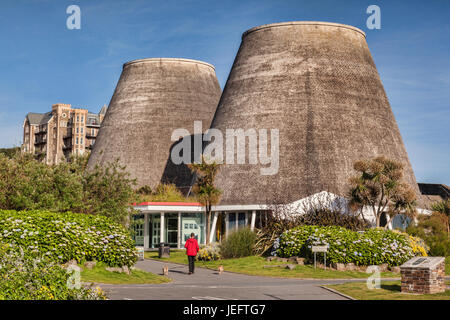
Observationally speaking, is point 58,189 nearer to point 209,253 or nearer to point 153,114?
point 209,253

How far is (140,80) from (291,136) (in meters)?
25.8

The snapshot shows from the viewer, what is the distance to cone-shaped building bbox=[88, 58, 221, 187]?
62.8 m

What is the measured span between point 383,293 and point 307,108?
102 feet

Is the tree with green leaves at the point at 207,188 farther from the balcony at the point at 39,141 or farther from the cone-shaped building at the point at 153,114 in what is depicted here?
the balcony at the point at 39,141

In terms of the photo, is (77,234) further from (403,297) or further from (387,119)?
(387,119)

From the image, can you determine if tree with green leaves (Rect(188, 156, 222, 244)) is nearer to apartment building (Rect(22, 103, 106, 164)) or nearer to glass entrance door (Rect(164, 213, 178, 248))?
glass entrance door (Rect(164, 213, 178, 248))

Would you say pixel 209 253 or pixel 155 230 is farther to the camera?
pixel 155 230

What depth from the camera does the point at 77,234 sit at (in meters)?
22.2

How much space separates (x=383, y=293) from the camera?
18094 millimetres

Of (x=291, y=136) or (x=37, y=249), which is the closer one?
(x=37, y=249)

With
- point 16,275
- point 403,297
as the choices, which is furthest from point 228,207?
point 16,275

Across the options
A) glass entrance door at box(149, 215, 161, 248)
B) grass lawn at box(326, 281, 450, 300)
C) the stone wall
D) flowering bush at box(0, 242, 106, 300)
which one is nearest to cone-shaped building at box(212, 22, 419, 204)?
glass entrance door at box(149, 215, 161, 248)

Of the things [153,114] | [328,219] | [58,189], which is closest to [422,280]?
[328,219]

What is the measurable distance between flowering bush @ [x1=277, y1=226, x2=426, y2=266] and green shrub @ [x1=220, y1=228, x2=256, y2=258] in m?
3.71
